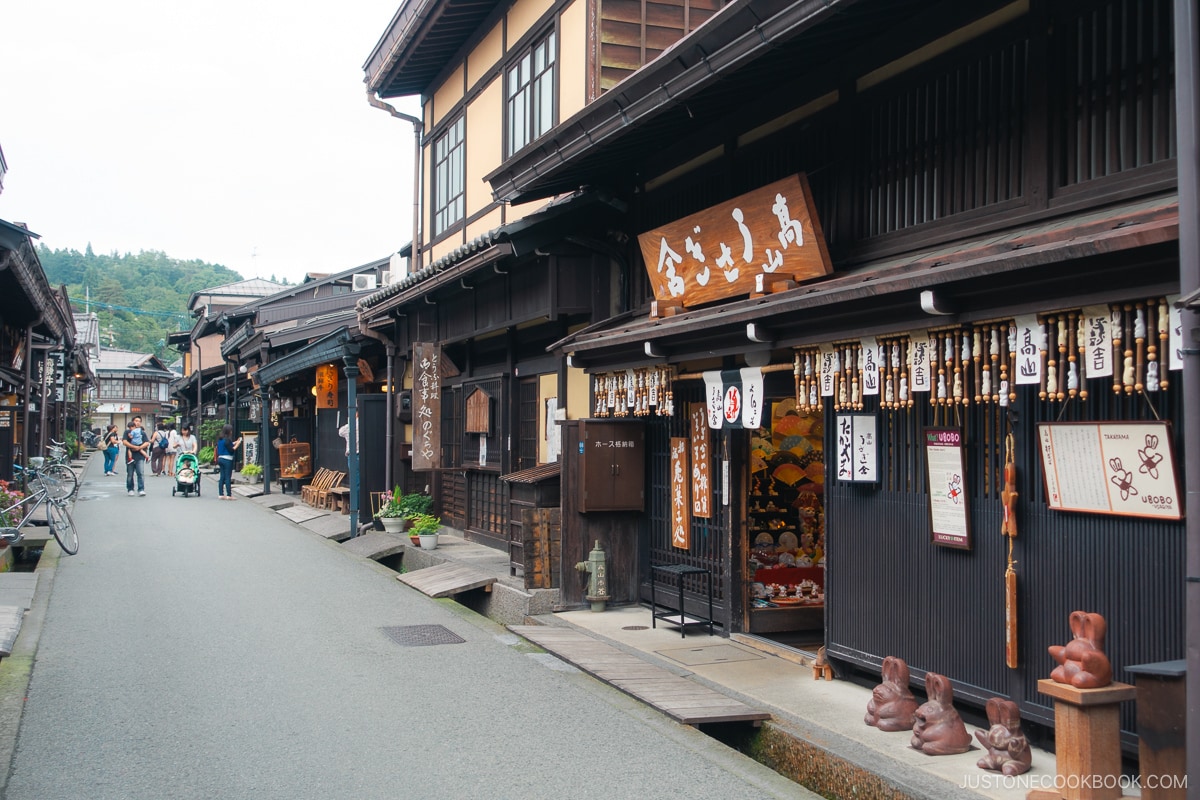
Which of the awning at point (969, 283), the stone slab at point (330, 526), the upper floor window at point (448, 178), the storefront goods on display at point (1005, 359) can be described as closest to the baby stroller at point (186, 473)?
the stone slab at point (330, 526)

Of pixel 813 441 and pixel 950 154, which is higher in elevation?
pixel 950 154

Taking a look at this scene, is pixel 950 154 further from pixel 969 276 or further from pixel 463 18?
pixel 463 18

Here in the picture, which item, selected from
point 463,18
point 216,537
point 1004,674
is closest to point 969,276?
point 1004,674

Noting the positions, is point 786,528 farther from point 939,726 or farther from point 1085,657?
point 1085,657

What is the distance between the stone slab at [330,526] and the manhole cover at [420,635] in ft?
31.3

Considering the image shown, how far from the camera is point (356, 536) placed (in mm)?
21000

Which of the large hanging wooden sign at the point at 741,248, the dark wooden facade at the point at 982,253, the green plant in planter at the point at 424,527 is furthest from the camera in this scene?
the green plant in planter at the point at 424,527

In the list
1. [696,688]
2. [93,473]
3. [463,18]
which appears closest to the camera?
[696,688]

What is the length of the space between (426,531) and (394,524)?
82.2 inches

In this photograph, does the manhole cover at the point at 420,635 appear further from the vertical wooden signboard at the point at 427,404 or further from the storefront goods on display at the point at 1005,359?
the vertical wooden signboard at the point at 427,404

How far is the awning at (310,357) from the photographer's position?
22703mm

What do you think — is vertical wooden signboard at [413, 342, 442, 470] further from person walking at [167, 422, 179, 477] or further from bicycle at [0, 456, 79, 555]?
person walking at [167, 422, 179, 477]

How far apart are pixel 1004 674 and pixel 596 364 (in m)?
6.40

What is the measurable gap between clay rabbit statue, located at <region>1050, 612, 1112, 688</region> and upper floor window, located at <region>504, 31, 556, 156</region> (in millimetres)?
11886
